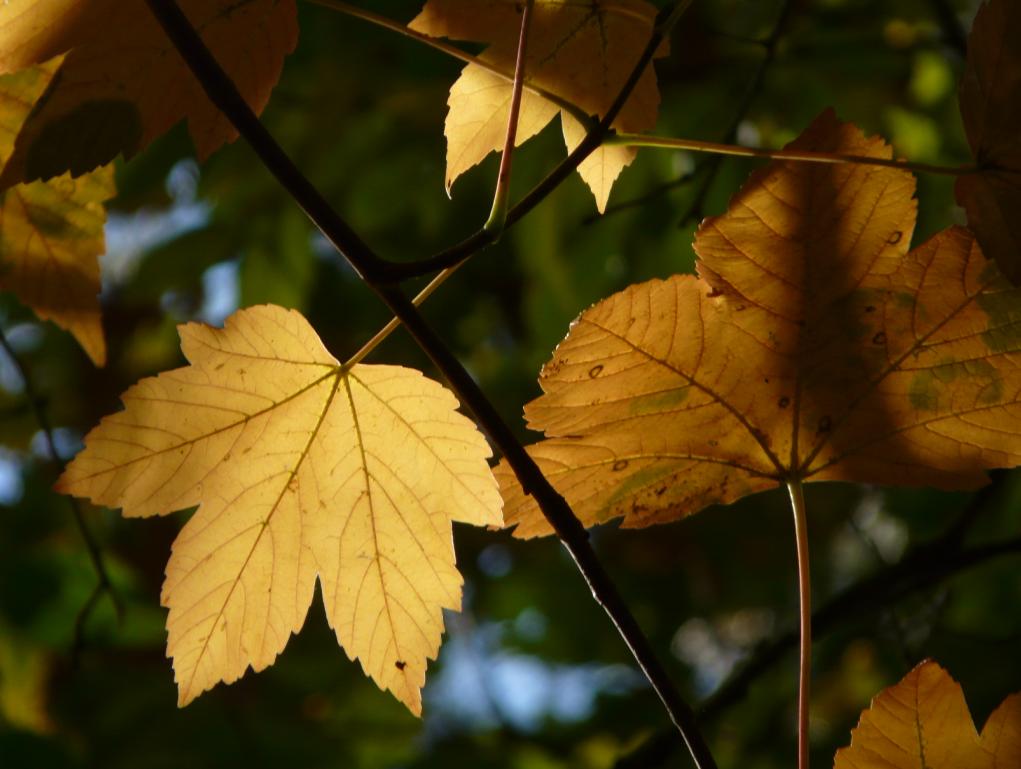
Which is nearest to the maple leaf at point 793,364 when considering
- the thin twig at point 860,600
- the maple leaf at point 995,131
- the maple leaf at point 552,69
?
the maple leaf at point 995,131

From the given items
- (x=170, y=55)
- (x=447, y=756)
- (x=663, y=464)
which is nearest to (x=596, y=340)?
(x=663, y=464)

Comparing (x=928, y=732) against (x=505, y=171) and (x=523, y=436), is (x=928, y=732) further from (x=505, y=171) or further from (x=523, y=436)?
(x=523, y=436)

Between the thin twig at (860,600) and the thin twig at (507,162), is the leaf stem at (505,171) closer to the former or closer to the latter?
the thin twig at (507,162)

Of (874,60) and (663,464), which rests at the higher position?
(663,464)

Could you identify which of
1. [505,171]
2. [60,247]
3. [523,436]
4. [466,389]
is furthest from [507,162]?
[523,436]

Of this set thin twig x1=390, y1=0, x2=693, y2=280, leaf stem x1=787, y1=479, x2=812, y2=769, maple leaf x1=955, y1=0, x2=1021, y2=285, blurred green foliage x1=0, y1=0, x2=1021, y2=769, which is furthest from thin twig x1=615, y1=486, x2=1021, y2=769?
thin twig x1=390, y1=0, x2=693, y2=280

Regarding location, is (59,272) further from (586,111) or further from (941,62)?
(941,62)
